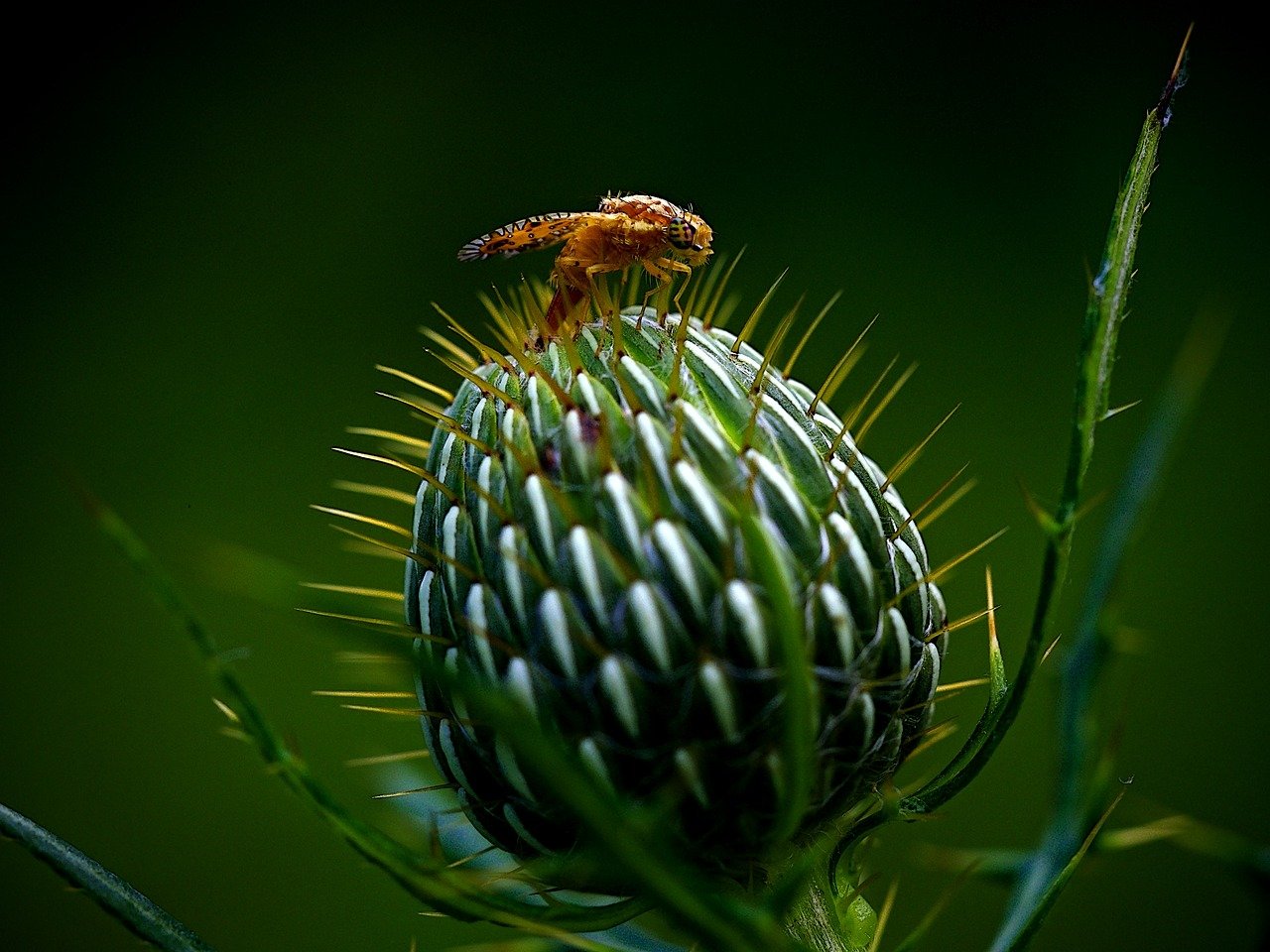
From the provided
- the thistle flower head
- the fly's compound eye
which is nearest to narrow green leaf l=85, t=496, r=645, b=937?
the thistle flower head

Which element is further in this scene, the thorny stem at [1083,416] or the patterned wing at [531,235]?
the patterned wing at [531,235]

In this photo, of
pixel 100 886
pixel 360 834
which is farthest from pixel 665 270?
pixel 100 886

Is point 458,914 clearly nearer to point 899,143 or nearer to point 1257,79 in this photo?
point 899,143

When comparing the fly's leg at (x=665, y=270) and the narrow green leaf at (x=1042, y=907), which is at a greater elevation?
the fly's leg at (x=665, y=270)

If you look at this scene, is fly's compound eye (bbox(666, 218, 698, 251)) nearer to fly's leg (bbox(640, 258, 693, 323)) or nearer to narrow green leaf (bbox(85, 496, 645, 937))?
fly's leg (bbox(640, 258, 693, 323))

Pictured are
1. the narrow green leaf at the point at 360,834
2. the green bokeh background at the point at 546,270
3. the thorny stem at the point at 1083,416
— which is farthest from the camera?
the green bokeh background at the point at 546,270

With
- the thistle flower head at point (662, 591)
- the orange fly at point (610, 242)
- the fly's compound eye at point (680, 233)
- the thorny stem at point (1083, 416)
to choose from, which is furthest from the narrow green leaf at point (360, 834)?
the fly's compound eye at point (680, 233)

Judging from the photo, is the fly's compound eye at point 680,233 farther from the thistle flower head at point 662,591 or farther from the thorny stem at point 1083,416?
the thorny stem at point 1083,416
